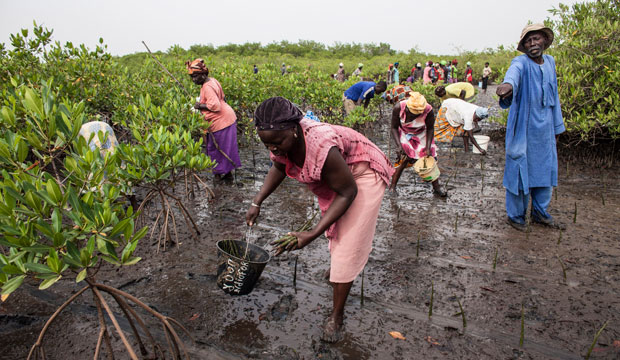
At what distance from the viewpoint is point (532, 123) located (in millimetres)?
3641

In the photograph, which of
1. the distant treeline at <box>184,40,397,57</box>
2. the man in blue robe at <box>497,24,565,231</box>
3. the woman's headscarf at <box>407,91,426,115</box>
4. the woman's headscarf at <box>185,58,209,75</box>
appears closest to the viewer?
the man in blue robe at <box>497,24,565,231</box>

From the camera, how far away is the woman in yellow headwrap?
4754 mm

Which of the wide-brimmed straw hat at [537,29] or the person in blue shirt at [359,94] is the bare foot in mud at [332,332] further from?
the person in blue shirt at [359,94]

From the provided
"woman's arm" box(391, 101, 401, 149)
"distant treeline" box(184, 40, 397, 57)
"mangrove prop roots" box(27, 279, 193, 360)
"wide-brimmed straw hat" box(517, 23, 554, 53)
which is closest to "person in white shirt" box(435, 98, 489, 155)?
"woman's arm" box(391, 101, 401, 149)

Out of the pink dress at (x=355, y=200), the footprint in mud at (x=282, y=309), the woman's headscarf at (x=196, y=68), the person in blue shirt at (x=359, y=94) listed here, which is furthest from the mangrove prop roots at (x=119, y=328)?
the person in blue shirt at (x=359, y=94)

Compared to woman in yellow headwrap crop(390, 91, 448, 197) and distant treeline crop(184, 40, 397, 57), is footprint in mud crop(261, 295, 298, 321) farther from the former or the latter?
distant treeline crop(184, 40, 397, 57)

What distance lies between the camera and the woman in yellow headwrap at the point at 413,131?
4754 mm

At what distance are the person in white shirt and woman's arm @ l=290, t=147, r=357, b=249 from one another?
17.5ft

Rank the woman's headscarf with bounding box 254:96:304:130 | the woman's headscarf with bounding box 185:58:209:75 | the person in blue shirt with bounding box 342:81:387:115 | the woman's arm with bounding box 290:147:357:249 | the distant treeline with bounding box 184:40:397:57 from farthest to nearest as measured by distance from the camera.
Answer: the distant treeline with bounding box 184:40:397:57 → the person in blue shirt with bounding box 342:81:387:115 → the woman's headscarf with bounding box 185:58:209:75 → the woman's arm with bounding box 290:147:357:249 → the woman's headscarf with bounding box 254:96:304:130

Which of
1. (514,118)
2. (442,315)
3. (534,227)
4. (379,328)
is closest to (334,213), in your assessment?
(379,328)

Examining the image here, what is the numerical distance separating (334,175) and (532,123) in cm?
261

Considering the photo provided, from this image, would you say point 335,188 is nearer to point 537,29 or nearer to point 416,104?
point 537,29

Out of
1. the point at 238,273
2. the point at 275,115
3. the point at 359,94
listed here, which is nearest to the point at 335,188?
the point at 275,115

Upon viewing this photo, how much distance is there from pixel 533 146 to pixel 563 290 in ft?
4.79
